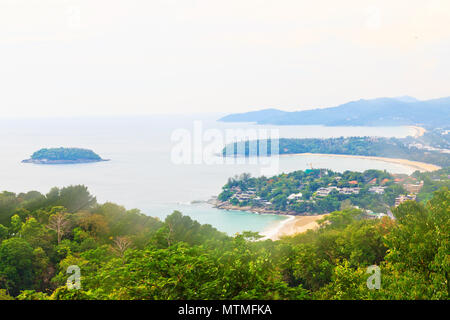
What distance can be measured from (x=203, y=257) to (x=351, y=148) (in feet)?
126

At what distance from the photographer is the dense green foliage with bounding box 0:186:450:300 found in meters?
2.86

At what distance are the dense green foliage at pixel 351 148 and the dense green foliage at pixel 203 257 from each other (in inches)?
Answer: 923

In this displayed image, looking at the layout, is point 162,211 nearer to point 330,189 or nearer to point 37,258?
point 330,189

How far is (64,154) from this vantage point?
1230 inches

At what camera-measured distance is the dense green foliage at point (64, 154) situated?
101ft

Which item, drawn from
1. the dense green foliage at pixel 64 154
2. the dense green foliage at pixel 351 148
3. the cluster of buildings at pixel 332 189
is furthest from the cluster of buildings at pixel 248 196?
the dense green foliage at pixel 64 154

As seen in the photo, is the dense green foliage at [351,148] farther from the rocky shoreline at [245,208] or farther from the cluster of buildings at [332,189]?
the rocky shoreline at [245,208]

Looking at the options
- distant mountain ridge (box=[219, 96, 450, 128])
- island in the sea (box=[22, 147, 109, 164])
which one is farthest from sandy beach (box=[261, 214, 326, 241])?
distant mountain ridge (box=[219, 96, 450, 128])

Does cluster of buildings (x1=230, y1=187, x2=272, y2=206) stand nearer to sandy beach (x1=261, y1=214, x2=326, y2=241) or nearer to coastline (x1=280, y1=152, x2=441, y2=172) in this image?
sandy beach (x1=261, y1=214, x2=326, y2=241)

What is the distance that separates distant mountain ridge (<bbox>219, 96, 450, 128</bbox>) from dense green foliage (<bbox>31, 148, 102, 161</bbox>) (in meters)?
35.3

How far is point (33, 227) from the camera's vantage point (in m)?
7.51

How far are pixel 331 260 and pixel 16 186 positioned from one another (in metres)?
20.7

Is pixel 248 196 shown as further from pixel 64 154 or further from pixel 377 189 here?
pixel 64 154

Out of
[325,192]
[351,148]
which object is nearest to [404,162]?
[351,148]
